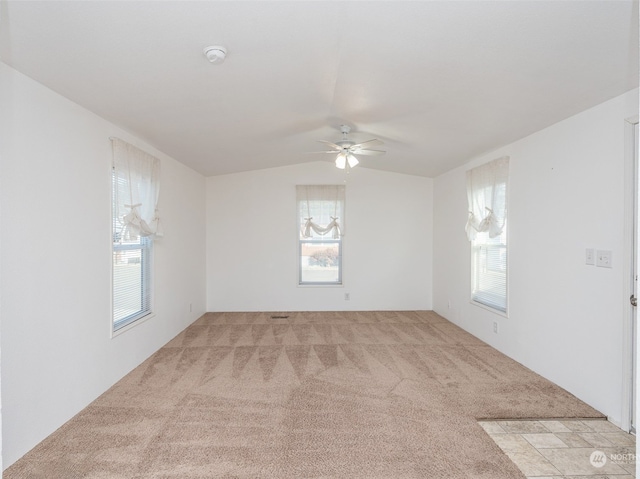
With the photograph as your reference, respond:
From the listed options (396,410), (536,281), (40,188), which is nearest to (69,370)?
(40,188)

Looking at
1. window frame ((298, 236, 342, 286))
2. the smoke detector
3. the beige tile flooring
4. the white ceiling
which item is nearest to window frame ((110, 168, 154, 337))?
the white ceiling

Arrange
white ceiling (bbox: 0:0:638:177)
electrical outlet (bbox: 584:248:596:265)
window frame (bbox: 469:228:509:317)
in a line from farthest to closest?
window frame (bbox: 469:228:509:317) → electrical outlet (bbox: 584:248:596:265) → white ceiling (bbox: 0:0:638:177)

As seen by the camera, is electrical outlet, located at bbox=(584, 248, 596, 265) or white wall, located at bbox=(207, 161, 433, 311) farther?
white wall, located at bbox=(207, 161, 433, 311)

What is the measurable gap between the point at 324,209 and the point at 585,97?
157 inches

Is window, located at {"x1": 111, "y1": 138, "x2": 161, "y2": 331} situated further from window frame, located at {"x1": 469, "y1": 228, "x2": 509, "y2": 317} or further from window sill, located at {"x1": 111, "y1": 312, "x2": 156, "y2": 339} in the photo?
window frame, located at {"x1": 469, "y1": 228, "x2": 509, "y2": 317}

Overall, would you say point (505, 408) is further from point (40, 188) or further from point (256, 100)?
point (40, 188)

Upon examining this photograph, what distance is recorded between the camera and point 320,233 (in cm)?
616

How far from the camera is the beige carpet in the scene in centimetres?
215

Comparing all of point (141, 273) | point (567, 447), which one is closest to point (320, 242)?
point (141, 273)

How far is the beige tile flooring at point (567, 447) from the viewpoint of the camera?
→ 2.15 meters

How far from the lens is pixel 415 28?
6.50ft

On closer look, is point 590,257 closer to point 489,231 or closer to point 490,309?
point 489,231

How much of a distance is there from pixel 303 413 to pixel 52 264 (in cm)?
204

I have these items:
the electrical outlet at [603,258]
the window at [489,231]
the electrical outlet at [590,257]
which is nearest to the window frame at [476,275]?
the window at [489,231]
